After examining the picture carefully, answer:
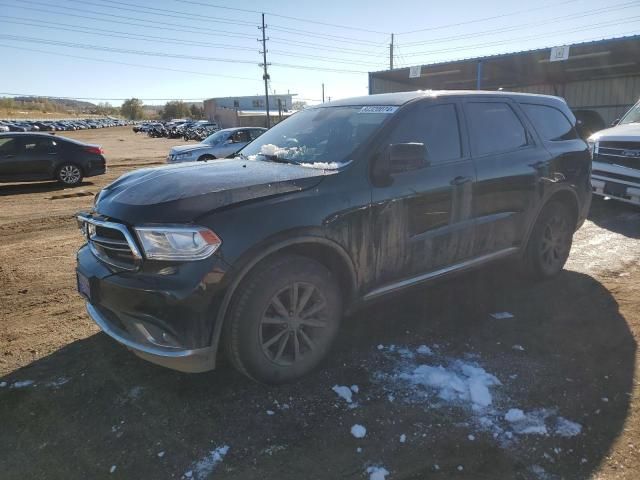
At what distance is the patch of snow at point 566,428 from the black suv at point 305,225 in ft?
4.34

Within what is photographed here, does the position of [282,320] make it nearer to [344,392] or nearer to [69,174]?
[344,392]

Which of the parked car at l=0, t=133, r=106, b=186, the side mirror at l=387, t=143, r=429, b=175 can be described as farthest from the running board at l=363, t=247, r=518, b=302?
the parked car at l=0, t=133, r=106, b=186

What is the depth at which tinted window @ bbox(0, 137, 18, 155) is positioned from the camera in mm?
11656

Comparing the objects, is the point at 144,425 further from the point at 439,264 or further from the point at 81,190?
the point at 81,190

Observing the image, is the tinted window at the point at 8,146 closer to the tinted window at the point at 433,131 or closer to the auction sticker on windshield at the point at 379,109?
the auction sticker on windshield at the point at 379,109

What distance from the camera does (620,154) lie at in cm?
756

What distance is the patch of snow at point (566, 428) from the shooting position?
2.58 meters

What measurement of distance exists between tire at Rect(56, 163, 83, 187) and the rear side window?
38.9ft

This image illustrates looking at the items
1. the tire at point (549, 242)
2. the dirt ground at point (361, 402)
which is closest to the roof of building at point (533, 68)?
the tire at point (549, 242)

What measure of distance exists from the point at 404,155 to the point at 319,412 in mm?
1718

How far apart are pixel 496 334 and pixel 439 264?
75cm

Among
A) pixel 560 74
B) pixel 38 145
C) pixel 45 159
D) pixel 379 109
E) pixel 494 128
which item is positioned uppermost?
pixel 560 74

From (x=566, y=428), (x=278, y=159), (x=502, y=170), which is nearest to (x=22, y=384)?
(x=278, y=159)

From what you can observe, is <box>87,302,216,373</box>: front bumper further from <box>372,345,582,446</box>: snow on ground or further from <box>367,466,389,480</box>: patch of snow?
<box>372,345,582,446</box>: snow on ground
